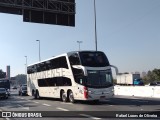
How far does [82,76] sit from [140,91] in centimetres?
1546

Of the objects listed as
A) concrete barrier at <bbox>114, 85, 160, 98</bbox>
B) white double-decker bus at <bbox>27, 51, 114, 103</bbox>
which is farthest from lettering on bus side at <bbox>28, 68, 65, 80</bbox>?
concrete barrier at <bbox>114, 85, 160, 98</bbox>

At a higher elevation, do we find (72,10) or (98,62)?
(72,10)

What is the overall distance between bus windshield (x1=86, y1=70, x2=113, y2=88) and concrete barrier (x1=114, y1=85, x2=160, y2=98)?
11483mm

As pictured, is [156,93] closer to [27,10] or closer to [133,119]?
[27,10]

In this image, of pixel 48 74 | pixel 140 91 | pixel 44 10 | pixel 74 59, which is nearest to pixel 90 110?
pixel 74 59

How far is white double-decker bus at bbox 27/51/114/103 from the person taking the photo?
22875 mm

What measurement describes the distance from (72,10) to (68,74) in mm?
5475

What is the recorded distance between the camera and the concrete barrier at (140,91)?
33844 millimetres

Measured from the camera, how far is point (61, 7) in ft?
88.5

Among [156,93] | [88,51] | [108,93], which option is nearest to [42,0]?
[88,51]

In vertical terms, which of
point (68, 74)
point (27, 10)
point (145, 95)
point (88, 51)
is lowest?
point (145, 95)

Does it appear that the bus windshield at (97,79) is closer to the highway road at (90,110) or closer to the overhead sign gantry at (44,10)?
the highway road at (90,110)

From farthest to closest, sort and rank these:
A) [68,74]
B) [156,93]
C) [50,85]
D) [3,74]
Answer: [3,74]
[156,93]
[50,85]
[68,74]

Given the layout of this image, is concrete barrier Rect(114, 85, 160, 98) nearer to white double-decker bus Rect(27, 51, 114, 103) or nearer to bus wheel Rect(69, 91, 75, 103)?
white double-decker bus Rect(27, 51, 114, 103)
